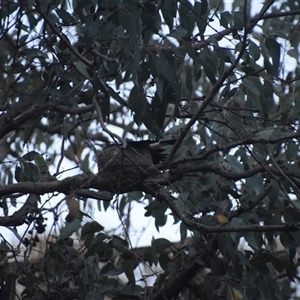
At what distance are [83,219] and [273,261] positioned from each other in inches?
36.3

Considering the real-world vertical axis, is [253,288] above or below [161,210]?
below

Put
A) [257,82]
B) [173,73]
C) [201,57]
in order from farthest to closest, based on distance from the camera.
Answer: [257,82] < [201,57] < [173,73]

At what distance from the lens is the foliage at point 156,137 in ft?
7.93

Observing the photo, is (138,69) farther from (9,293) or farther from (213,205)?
(9,293)

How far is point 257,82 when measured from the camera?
9.21 feet

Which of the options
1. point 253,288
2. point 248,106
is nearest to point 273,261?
point 253,288

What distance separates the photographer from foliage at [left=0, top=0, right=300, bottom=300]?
7.93ft

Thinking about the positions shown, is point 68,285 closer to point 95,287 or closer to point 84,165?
point 95,287

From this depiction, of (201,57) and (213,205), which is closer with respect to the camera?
(201,57)

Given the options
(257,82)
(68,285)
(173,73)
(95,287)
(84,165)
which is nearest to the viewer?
(173,73)

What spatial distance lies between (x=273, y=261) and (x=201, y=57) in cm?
109

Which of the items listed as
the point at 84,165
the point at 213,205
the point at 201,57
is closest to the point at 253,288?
the point at 213,205

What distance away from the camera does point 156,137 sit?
2.71 metres

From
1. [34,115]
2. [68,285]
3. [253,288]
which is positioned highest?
[34,115]
